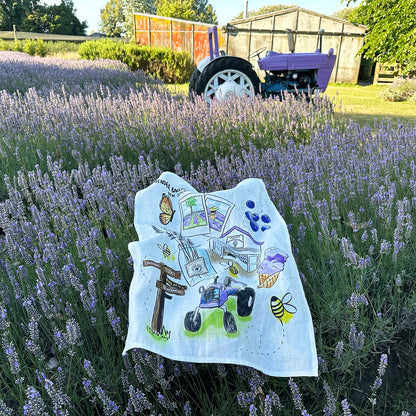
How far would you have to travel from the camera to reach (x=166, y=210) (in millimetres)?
2098

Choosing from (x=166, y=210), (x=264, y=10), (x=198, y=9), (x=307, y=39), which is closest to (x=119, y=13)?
(x=198, y=9)

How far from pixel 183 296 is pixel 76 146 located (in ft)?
8.44

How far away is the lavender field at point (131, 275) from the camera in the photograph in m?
1.39

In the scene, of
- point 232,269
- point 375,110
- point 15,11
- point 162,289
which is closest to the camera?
point 162,289

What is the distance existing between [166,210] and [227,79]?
4.19 metres

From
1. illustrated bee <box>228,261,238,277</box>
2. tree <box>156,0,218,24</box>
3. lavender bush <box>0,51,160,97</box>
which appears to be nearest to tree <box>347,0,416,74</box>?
lavender bush <box>0,51,160,97</box>

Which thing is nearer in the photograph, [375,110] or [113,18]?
[375,110]

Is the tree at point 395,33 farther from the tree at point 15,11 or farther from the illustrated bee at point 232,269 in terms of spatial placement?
the tree at point 15,11

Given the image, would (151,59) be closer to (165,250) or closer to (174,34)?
(174,34)

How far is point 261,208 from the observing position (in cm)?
216

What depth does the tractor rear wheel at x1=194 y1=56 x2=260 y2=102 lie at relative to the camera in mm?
5523

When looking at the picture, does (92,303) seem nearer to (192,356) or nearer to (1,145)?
(192,356)

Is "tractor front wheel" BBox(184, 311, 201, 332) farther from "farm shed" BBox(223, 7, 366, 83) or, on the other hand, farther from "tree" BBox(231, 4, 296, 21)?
"tree" BBox(231, 4, 296, 21)

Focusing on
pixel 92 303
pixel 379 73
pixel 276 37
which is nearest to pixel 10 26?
pixel 276 37
